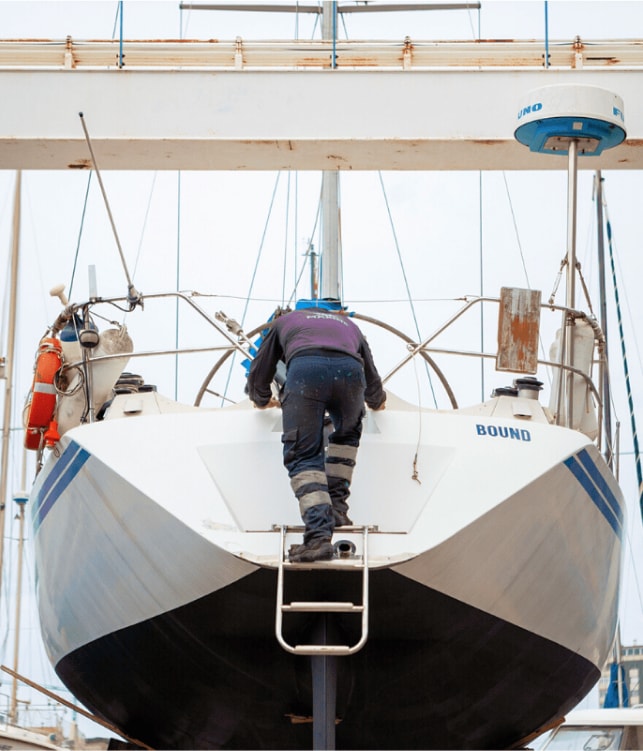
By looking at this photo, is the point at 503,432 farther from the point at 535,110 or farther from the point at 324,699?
the point at 535,110

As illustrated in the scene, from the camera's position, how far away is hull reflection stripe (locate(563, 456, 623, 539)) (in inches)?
251

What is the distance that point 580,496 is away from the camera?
21.3ft

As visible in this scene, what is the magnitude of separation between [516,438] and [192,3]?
13.1m

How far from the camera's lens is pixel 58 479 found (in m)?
6.86

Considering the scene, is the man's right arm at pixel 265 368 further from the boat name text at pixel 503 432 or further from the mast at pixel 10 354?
the mast at pixel 10 354

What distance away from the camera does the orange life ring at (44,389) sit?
738 cm

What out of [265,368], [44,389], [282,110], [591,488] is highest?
[282,110]

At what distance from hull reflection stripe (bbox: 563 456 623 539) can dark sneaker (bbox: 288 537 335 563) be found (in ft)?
4.30

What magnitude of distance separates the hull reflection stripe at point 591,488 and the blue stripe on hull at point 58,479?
87.2 inches

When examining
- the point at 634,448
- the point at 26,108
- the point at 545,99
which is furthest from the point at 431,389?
the point at 634,448

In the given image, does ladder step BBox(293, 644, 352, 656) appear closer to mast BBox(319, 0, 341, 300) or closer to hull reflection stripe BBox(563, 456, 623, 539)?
hull reflection stripe BBox(563, 456, 623, 539)

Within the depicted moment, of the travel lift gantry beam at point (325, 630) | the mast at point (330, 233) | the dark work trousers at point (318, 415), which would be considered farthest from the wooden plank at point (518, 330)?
the mast at point (330, 233)

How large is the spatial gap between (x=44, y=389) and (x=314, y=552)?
7.90ft

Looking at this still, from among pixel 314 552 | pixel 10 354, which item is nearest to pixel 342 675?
pixel 314 552
